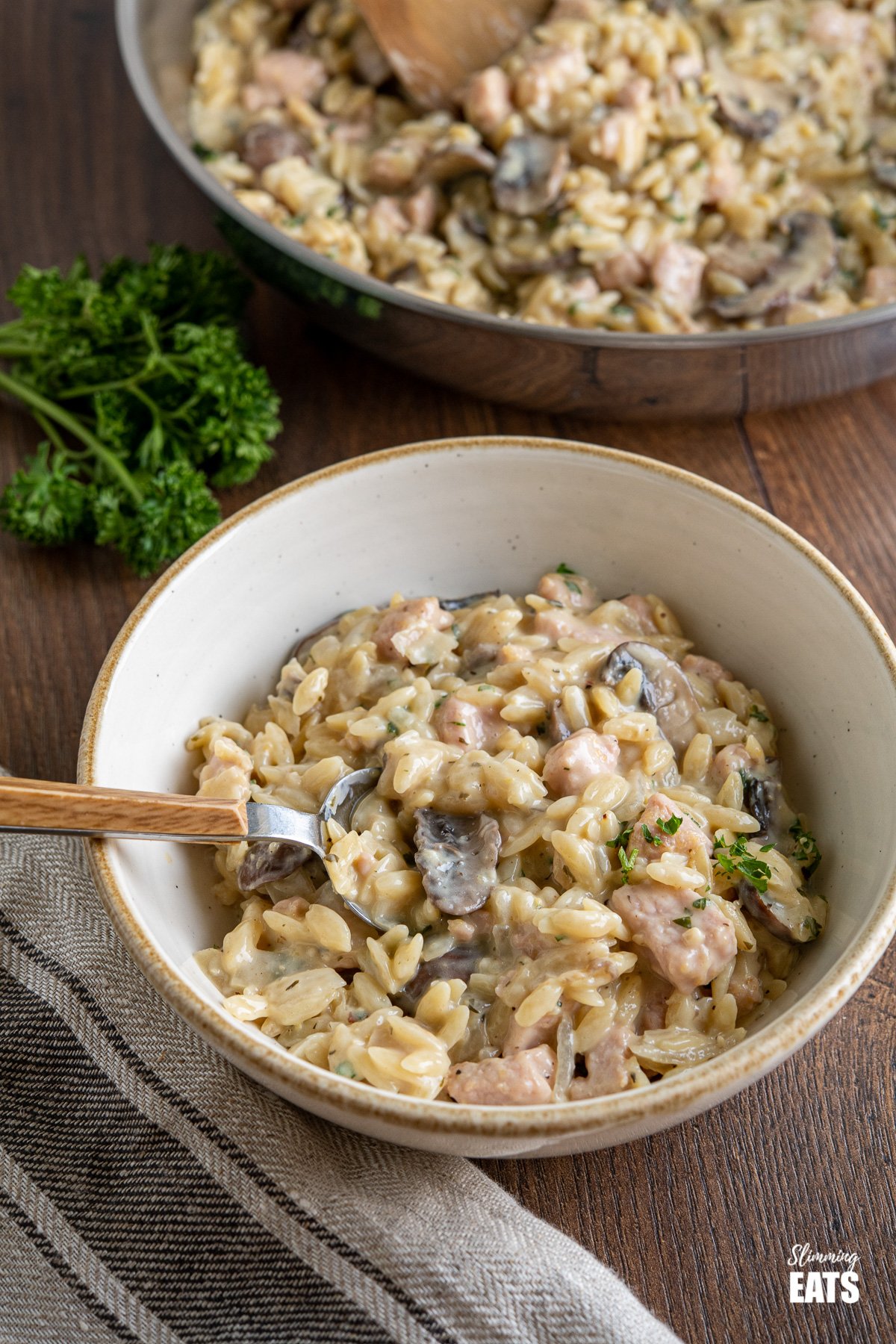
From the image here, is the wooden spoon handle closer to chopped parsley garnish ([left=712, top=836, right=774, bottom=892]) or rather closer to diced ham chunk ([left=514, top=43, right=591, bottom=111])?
chopped parsley garnish ([left=712, top=836, right=774, bottom=892])

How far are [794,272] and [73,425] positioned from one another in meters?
1.86

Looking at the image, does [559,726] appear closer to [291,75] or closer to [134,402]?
[134,402]

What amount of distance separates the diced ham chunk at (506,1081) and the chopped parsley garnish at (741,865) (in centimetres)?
44

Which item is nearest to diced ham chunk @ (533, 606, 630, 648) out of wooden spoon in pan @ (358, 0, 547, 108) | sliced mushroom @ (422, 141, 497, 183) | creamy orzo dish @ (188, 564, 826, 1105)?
creamy orzo dish @ (188, 564, 826, 1105)

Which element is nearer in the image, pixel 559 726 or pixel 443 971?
pixel 443 971

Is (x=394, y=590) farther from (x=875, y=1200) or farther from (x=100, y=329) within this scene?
(x=875, y=1200)

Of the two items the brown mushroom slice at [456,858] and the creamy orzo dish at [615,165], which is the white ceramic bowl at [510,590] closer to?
the brown mushroom slice at [456,858]

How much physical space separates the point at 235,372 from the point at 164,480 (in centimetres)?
33

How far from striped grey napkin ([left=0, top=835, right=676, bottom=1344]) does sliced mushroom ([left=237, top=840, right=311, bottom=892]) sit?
28 centimetres

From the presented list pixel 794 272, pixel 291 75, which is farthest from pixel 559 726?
pixel 291 75

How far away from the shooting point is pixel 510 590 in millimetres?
2664

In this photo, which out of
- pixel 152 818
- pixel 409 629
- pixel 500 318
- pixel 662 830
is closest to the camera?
pixel 152 818
